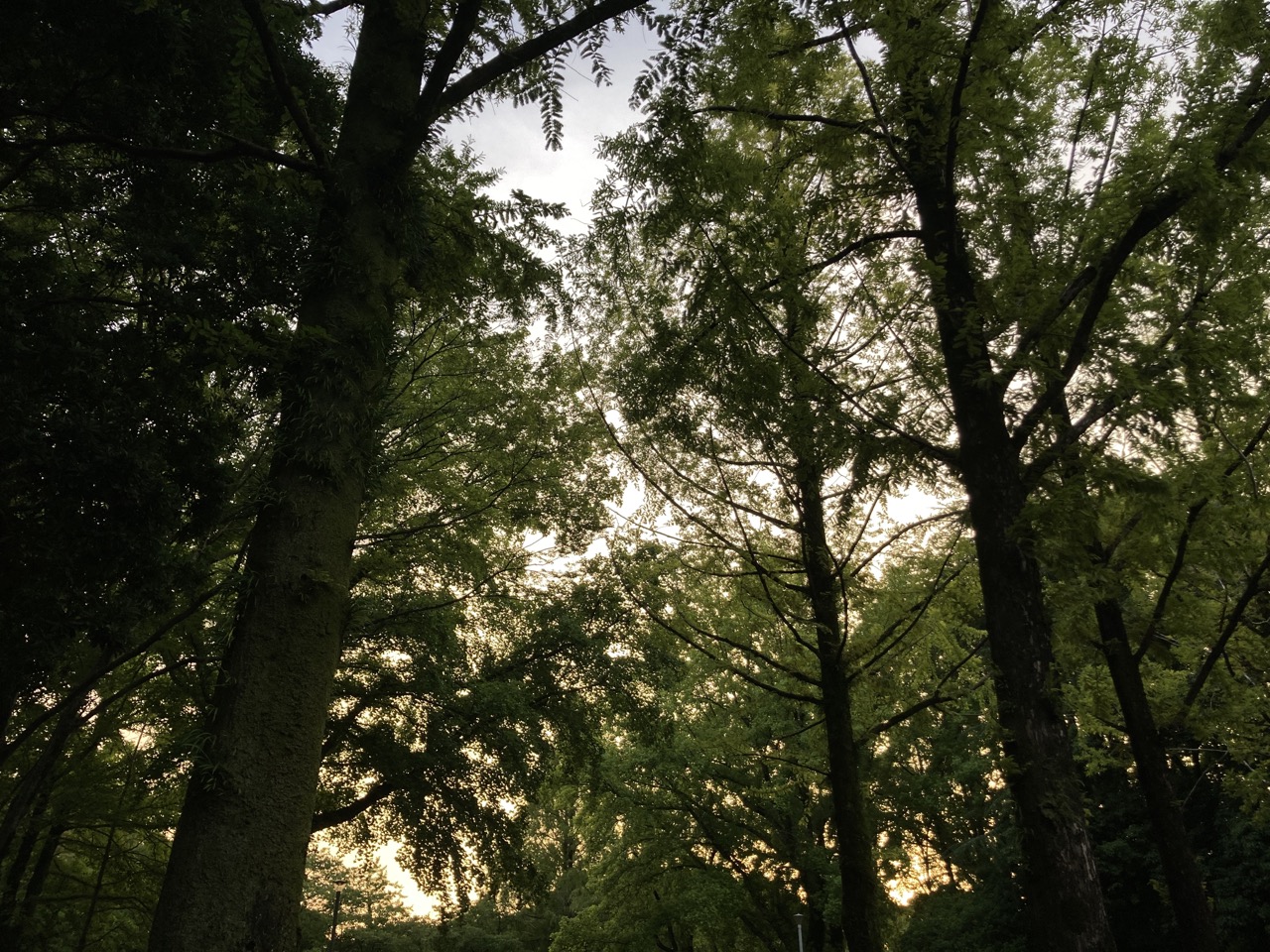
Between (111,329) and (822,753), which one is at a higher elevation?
(111,329)

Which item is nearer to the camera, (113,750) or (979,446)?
(979,446)

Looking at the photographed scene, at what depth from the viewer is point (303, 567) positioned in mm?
2834

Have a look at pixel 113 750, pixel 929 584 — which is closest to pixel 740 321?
pixel 929 584

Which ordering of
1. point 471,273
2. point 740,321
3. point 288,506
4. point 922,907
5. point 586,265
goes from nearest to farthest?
point 288,506 < point 740,321 < point 471,273 < point 586,265 < point 922,907

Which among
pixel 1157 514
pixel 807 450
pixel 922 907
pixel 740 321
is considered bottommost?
→ pixel 922 907

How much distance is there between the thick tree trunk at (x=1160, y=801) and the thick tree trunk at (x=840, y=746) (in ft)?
7.70

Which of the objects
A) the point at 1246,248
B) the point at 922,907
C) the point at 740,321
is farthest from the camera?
the point at 922,907

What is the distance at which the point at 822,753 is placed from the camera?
1135 cm

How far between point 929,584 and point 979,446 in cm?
347

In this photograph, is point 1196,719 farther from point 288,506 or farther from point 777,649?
point 288,506

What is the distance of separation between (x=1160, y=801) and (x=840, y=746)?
103 inches

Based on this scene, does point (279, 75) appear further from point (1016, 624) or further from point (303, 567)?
point (1016, 624)

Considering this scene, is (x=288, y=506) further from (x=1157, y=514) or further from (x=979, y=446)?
(x=1157, y=514)

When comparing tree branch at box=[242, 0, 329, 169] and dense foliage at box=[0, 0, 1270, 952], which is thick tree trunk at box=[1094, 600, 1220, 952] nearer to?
dense foliage at box=[0, 0, 1270, 952]
